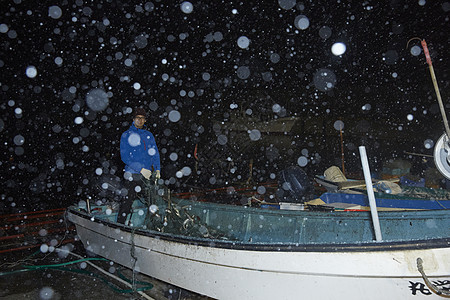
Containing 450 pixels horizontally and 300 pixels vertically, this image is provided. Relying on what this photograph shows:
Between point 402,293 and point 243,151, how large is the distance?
760 inches

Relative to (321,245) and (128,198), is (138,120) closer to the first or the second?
(128,198)

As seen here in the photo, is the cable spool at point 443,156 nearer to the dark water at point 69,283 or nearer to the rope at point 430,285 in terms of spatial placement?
the rope at point 430,285

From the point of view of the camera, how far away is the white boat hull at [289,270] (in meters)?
2.47

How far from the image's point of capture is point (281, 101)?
2255 cm

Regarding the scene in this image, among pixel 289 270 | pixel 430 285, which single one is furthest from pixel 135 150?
pixel 430 285

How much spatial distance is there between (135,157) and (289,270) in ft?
10.1

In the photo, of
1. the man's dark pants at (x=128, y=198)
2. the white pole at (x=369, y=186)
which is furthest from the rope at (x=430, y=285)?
the man's dark pants at (x=128, y=198)

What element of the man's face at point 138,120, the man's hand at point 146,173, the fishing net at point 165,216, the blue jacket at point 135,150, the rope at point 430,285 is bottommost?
the rope at point 430,285

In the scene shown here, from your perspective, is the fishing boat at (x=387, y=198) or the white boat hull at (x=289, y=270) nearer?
the white boat hull at (x=289, y=270)

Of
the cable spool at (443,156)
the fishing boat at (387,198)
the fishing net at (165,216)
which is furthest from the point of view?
the fishing boat at (387,198)

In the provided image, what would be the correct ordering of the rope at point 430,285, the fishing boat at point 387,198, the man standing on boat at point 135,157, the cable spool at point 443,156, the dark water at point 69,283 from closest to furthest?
the rope at point 430,285, the cable spool at point 443,156, the dark water at point 69,283, the man standing on boat at point 135,157, the fishing boat at point 387,198

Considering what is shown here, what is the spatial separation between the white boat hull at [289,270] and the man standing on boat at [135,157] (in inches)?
29.7

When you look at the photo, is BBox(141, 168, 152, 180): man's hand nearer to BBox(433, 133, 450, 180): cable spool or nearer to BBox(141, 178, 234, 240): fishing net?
BBox(141, 178, 234, 240): fishing net

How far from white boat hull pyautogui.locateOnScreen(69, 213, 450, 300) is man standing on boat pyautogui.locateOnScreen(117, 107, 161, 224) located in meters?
0.75
